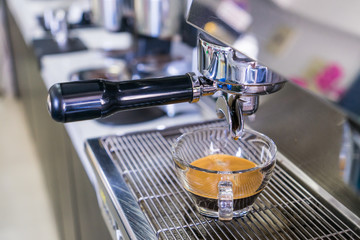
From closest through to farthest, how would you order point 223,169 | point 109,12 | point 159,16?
1. point 223,169
2. point 159,16
3. point 109,12

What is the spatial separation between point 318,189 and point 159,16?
739 millimetres

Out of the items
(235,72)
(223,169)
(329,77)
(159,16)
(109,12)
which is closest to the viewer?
(329,77)

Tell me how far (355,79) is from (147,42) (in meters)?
→ 1.22

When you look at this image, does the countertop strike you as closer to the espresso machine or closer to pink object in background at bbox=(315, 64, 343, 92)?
the espresso machine

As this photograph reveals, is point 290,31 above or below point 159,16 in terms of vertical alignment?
above

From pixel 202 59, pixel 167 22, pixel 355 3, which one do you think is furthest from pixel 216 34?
pixel 167 22

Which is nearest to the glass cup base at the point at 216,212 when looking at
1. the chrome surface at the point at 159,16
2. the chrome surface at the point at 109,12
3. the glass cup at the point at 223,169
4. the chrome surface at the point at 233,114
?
the glass cup at the point at 223,169

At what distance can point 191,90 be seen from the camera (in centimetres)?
55

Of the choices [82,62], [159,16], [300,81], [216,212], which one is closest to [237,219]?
[216,212]

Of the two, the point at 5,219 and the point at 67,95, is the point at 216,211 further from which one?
the point at 5,219

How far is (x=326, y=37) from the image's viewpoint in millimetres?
308

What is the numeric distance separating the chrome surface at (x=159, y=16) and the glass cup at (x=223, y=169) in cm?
62

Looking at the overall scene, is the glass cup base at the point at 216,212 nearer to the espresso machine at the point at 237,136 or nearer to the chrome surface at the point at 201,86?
the espresso machine at the point at 237,136

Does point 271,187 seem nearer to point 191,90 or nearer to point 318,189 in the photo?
point 318,189
